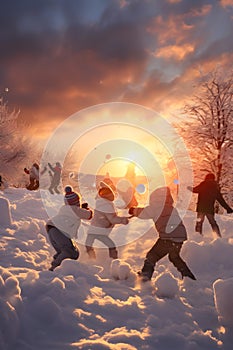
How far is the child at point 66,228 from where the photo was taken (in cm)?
654

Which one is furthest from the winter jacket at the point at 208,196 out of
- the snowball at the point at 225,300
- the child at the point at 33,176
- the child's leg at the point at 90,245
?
the child at the point at 33,176

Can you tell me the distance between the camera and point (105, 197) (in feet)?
23.9

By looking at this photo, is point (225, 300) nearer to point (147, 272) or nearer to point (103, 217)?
point (147, 272)

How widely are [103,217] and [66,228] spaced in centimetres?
95

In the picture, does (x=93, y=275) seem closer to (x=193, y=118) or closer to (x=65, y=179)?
(x=193, y=118)

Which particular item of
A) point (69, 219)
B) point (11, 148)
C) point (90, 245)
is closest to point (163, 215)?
point (69, 219)

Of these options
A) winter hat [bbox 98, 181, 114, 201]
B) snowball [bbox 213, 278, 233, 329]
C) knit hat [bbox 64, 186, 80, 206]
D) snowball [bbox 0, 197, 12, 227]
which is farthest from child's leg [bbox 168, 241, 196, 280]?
snowball [bbox 0, 197, 12, 227]

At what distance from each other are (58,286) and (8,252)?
8.94 feet

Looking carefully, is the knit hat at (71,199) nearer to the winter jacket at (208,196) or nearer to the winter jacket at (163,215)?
the winter jacket at (163,215)

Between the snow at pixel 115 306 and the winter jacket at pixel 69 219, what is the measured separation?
844 millimetres

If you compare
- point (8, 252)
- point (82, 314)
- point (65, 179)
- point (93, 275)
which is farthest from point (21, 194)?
point (65, 179)

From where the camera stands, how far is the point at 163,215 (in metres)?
6.05

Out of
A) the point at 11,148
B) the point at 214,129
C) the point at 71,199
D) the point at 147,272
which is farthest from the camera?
the point at 11,148

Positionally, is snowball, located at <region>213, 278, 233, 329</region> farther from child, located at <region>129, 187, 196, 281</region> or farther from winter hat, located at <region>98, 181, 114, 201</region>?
winter hat, located at <region>98, 181, 114, 201</region>
